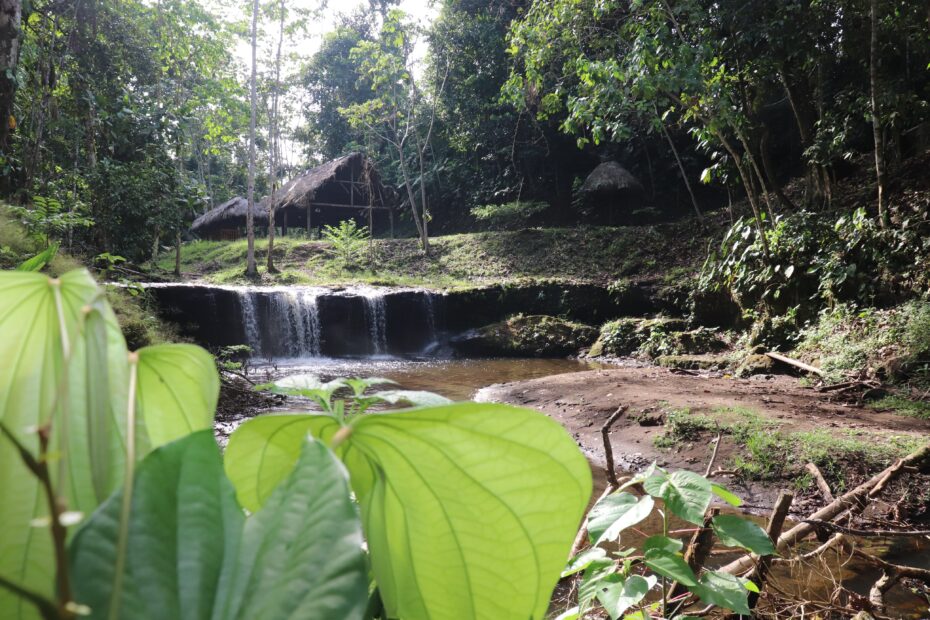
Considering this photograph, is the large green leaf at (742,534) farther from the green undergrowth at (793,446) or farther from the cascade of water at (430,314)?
the cascade of water at (430,314)

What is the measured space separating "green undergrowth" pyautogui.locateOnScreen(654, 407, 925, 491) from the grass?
7391 mm

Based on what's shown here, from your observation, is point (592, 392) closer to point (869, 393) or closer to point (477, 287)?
point (869, 393)

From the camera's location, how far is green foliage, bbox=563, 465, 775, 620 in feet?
2.67

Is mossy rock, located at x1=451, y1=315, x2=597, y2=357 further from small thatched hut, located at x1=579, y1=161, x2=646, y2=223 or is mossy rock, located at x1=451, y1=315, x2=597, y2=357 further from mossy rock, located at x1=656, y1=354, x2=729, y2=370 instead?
small thatched hut, located at x1=579, y1=161, x2=646, y2=223

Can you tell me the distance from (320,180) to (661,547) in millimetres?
19895

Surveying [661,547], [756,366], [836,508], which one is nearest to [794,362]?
[756,366]

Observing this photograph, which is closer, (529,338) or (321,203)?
(529,338)

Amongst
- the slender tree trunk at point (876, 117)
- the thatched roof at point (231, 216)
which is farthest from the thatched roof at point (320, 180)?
the slender tree trunk at point (876, 117)

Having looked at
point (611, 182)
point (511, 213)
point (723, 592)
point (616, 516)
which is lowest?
point (723, 592)

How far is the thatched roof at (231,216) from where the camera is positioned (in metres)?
20.5

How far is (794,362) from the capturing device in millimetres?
6055

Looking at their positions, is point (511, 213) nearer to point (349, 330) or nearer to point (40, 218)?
point (349, 330)

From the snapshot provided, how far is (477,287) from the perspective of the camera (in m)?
11.7

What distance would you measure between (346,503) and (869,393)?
5.78m
